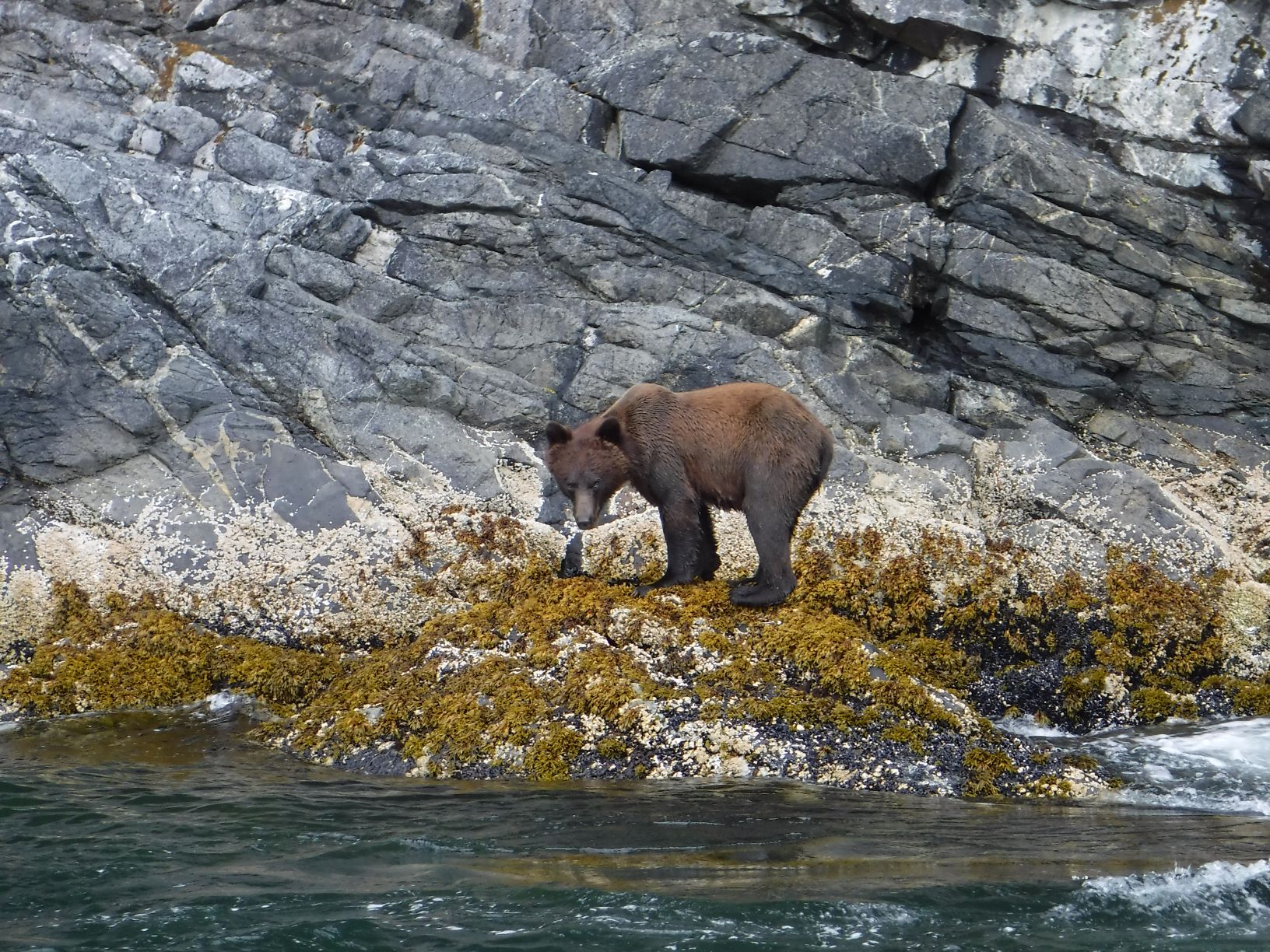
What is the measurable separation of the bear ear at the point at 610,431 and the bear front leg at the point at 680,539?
66 centimetres

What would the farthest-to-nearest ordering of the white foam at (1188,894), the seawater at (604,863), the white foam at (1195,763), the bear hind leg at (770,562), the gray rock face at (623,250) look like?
the gray rock face at (623,250)
the bear hind leg at (770,562)
the white foam at (1195,763)
the white foam at (1188,894)
the seawater at (604,863)

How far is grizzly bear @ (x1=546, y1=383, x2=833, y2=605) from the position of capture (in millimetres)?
9062

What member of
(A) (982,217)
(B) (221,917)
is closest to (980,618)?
(A) (982,217)

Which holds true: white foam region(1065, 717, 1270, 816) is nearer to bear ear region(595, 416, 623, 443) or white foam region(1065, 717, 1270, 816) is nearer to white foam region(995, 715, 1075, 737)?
white foam region(995, 715, 1075, 737)

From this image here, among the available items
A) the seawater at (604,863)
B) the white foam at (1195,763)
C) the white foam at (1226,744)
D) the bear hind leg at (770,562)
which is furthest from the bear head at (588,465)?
the white foam at (1226,744)

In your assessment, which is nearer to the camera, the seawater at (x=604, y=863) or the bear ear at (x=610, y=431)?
the seawater at (x=604, y=863)

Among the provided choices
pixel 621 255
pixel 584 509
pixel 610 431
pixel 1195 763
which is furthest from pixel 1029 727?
pixel 621 255

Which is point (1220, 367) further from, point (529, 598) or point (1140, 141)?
point (529, 598)

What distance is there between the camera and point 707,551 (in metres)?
9.77

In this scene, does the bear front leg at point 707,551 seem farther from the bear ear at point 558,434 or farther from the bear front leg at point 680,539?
the bear ear at point 558,434

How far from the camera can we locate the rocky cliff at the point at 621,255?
11.1 metres

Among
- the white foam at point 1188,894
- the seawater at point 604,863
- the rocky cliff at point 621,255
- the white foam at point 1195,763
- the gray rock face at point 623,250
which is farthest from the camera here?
the gray rock face at point 623,250

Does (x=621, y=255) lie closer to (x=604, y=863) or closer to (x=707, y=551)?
(x=707, y=551)

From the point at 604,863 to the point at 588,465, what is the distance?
420cm
